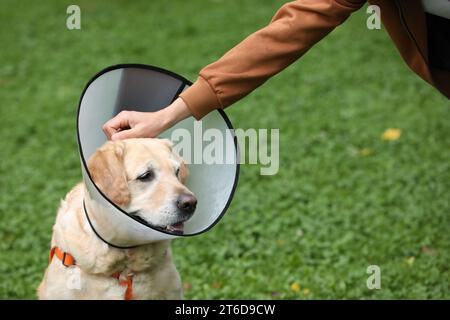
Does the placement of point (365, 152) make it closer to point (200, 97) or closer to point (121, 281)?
point (121, 281)

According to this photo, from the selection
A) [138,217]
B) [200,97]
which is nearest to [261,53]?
[200,97]

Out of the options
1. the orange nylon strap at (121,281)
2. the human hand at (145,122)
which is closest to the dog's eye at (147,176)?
the human hand at (145,122)

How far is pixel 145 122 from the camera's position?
2877mm

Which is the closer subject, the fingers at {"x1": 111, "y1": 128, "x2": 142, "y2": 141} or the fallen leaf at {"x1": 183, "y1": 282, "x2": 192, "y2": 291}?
the fingers at {"x1": 111, "y1": 128, "x2": 142, "y2": 141}

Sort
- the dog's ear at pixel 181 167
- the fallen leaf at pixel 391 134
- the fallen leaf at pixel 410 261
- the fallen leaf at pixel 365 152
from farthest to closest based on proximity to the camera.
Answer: the fallen leaf at pixel 391 134 < the fallen leaf at pixel 365 152 < the fallen leaf at pixel 410 261 < the dog's ear at pixel 181 167

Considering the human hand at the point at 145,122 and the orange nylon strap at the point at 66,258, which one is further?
the orange nylon strap at the point at 66,258

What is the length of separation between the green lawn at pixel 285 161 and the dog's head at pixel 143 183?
58.1 inches

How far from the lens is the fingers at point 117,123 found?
2910 millimetres

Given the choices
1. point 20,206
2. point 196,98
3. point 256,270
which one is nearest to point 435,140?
point 256,270

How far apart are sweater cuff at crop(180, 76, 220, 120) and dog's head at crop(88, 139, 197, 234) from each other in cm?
28

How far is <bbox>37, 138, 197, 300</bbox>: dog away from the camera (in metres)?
2.86

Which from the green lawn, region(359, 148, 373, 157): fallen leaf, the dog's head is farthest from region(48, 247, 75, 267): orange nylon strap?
region(359, 148, 373, 157): fallen leaf

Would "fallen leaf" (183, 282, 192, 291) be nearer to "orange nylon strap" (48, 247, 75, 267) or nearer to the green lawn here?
the green lawn

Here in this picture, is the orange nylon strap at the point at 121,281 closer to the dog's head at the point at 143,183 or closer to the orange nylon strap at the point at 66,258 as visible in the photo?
the orange nylon strap at the point at 66,258
